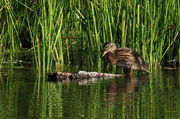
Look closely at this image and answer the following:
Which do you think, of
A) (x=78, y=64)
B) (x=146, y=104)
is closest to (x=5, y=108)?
(x=146, y=104)

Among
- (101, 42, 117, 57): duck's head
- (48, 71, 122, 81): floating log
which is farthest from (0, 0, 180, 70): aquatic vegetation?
(48, 71, 122, 81): floating log

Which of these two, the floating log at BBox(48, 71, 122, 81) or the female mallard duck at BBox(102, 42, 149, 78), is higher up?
the female mallard duck at BBox(102, 42, 149, 78)

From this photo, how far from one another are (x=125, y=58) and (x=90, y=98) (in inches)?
126

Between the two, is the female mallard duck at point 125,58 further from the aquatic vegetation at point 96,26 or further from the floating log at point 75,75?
the floating log at point 75,75

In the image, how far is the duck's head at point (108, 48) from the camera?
9.76 meters

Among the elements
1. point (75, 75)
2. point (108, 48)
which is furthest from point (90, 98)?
point (108, 48)

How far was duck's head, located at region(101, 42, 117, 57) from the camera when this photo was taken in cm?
976

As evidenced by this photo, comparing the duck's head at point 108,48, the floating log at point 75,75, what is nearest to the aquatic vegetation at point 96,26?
the duck's head at point 108,48

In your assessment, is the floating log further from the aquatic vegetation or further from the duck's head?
the aquatic vegetation

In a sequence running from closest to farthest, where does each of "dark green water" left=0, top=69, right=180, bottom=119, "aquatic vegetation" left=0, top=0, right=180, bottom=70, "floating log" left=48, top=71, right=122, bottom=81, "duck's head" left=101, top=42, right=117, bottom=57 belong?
"dark green water" left=0, top=69, right=180, bottom=119 < "floating log" left=48, top=71, right=122, bottom=81 < "duck's head" left=101, top=42, right=117, bottom=57 < "aquatic vegetation" left=0, top=0, right=180, bottom=70

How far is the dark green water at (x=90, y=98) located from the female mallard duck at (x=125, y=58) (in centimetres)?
50

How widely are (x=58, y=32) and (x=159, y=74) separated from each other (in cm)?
177

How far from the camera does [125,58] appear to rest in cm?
1012

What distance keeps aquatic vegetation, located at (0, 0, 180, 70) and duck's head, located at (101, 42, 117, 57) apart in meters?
0.25
